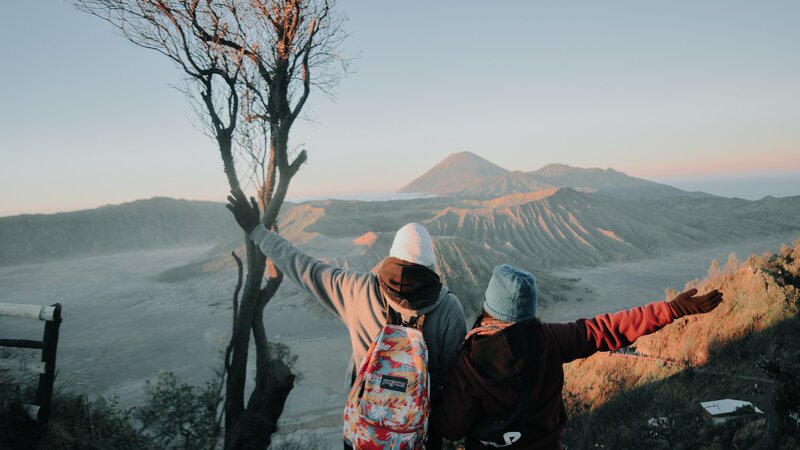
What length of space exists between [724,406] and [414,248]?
3925mm

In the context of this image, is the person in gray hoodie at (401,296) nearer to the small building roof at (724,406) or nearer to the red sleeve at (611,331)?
the red sleeve at (611,331)

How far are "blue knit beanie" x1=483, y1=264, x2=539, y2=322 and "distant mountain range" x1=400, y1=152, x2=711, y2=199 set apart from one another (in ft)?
309

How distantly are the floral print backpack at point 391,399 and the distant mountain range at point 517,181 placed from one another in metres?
94.8

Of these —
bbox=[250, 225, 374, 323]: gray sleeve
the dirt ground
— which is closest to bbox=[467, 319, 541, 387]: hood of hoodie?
bbox=[250, 225, 374, 323]: gray sleeve

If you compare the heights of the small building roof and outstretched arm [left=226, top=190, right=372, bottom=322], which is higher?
outstretched arm [left=226, top=190, right=372, bottom=322]

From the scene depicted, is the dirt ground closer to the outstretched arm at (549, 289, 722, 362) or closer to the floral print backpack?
the floral print backpack

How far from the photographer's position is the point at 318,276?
7.82 ft

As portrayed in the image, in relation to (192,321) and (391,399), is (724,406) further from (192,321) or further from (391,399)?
(192,321)

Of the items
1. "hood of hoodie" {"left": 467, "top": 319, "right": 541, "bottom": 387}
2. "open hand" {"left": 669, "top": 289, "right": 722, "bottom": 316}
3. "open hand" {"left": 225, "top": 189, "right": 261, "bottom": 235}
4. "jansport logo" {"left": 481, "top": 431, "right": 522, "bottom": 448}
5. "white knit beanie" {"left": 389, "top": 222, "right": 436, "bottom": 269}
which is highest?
"open hand" {"left": 225, "top": 189, "right": 261, "bottom": 235}

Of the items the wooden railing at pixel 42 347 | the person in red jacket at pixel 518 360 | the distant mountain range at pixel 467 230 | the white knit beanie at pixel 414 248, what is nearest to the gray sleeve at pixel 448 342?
the person in red jacket at pixel 518 360

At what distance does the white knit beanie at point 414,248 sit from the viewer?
1.90 meters

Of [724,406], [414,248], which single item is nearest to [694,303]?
[414,248]

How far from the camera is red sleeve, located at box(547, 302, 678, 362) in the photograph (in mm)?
1896

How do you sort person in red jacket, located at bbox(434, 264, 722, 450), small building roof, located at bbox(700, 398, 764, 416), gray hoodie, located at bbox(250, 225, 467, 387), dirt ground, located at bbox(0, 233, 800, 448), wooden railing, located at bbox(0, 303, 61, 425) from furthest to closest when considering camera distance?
dirt ground, located at bbox(0, 233, 800, 448) → small building roof, located at bbox(700, 398, 764, 416) → wooden railing, located at bbox(0, 303, 61, 425) → gray hoodie, located at bbox(250, 225, 467, 387) → person in red jacket, located at bbox(434, 264, 722, 450)
